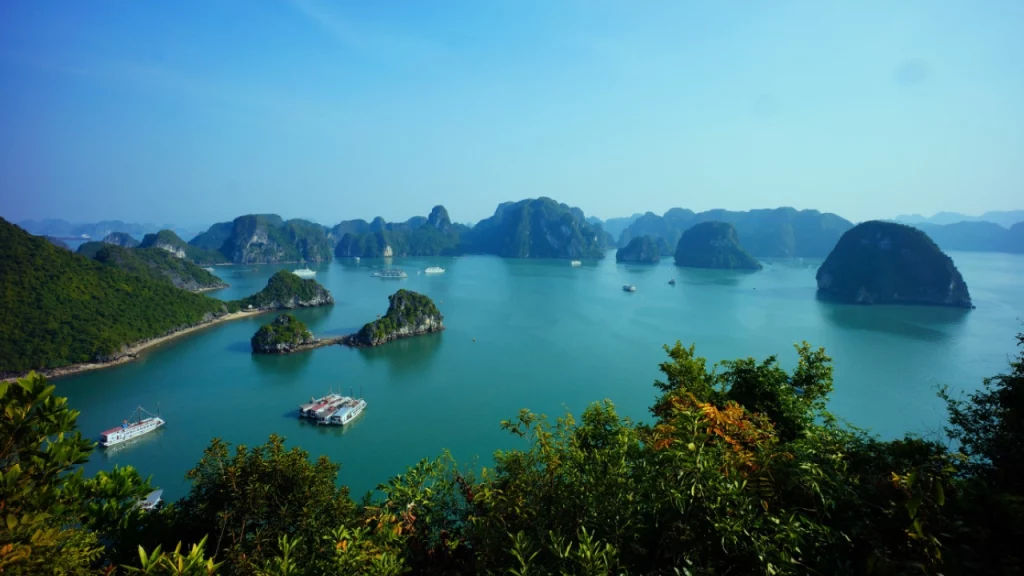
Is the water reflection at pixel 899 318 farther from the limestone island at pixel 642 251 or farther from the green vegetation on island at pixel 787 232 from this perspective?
the green vegetation on island at pixel 787 232

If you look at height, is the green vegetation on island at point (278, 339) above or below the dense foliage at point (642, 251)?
below

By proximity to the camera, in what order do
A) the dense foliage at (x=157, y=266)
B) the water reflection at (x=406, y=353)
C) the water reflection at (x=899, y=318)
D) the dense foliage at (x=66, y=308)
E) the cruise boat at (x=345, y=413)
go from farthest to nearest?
the dense foliage at (x=157, y=266), the water reflection at (x=899, y=318), the water reflection at (x=406, y=353), the dense foliage at (x=66, y=308), the cruise boat at (x=345, y=413)

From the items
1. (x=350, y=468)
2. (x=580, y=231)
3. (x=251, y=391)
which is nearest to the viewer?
(x=350, y=468)

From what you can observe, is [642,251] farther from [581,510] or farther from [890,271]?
[581,510]

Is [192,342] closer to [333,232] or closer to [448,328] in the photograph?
[448,328]

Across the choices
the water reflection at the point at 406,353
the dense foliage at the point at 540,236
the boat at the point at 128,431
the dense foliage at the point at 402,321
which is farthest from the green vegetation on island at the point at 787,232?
the boat at the point at 128,431

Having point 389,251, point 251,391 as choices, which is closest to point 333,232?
point 389,251
